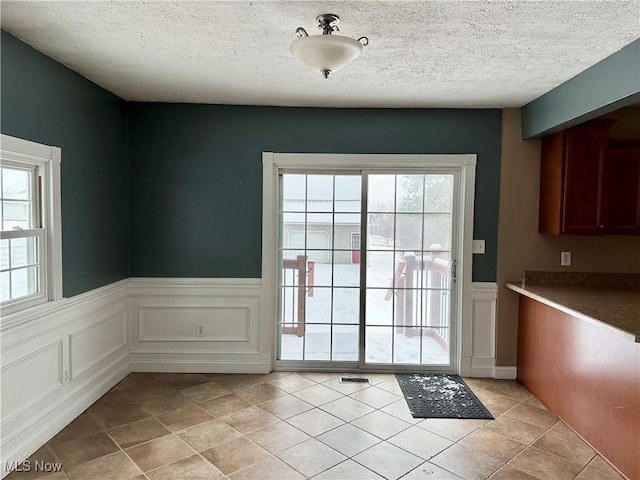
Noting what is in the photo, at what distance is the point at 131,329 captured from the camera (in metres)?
3.98

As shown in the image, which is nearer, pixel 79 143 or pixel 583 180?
pixel 79 143

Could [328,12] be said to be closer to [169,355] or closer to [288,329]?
[288,329]

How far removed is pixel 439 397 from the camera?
11.5 ft

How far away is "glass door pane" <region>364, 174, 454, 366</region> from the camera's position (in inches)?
158

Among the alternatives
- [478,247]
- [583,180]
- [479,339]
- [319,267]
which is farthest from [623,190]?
[319,267]

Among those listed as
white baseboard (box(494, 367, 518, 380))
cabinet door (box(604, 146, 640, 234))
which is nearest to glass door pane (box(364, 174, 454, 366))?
white baseboard (box(494, 367, 518, 380))

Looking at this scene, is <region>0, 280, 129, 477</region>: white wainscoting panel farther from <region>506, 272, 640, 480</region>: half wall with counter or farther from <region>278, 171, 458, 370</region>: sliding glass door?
<region>506, 272, 640, 480</region>: half wall with counter

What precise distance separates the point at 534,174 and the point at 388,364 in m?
2.17

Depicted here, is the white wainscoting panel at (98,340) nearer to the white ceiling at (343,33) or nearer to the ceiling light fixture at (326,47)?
the white ceiling at (343,33)

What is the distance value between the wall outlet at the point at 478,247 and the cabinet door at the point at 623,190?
955mm

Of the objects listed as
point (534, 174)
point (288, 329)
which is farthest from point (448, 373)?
point (534, 174)

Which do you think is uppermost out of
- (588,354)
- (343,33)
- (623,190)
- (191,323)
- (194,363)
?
(343,33)

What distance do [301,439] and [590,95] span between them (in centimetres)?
289

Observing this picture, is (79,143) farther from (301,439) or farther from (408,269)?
(408,269)
